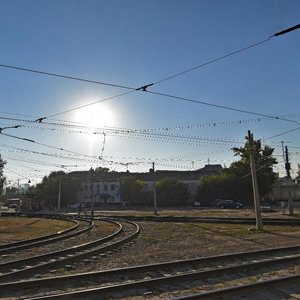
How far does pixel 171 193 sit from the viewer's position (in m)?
92.8

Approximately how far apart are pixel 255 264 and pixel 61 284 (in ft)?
20.0

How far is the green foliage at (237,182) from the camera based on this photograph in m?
81.4

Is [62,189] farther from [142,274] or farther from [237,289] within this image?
[237,289]

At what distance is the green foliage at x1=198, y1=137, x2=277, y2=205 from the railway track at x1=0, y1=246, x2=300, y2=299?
6687 centimetres

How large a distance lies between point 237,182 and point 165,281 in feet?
254

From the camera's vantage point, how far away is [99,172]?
132 metres

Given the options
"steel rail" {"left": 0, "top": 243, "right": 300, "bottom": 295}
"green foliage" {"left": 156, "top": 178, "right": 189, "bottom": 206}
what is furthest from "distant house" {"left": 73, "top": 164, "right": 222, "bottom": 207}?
A: "steel rail" {"left": 0, "top": 243, "right": 300, "bottom": 295}

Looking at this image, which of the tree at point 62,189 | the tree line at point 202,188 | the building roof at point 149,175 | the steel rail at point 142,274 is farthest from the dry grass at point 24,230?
the building roof at point 149,175

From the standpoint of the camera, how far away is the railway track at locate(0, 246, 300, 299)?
871cm

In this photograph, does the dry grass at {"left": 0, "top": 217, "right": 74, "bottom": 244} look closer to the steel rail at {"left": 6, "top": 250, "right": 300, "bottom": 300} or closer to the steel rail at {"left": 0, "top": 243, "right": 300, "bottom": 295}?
the steel rail at {"left": 0, "top": 243, "right": 300, "bottom": 295}

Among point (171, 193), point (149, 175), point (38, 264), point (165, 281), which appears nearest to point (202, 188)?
point (171, 193)

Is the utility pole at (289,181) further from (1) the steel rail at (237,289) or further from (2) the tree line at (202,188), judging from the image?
(1) the steel rail at (237,289)

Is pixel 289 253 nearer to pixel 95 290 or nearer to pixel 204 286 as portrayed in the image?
pixel 204 286

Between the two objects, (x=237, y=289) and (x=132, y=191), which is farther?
(x=132, y=191)
